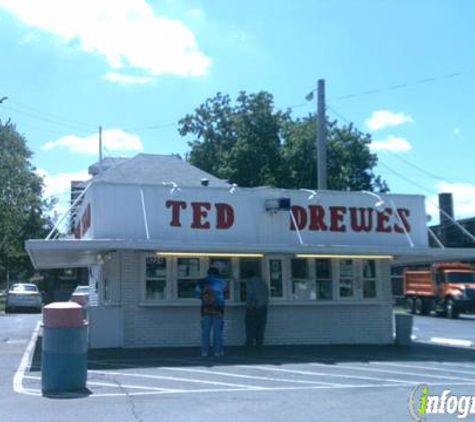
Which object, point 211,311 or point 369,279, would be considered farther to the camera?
point 369,279

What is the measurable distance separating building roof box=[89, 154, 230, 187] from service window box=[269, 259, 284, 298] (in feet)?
43.3

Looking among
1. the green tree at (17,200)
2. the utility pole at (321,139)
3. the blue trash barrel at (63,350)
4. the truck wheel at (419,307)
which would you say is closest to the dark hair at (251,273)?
the utility pole at (321,139)

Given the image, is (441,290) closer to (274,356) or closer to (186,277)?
(186,277)

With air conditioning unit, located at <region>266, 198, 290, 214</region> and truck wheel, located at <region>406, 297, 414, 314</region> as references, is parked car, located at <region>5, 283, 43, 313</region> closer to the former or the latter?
truck wheel, located at <region>406, 297, 414, 314</region>

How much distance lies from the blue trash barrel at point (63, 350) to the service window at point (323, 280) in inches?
341


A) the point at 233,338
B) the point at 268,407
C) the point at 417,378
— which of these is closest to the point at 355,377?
the point at 417,378

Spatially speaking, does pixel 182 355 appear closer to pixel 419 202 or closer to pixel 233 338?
pixel 233 338

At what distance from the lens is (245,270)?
17.8m

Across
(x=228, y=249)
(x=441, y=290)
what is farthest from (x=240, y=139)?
(x=228, y=249)

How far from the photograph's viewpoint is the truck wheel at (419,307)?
3916 cm

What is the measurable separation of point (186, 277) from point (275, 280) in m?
2.28

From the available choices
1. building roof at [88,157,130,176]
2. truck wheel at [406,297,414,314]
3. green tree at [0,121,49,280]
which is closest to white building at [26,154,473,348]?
truck wheel at [406,297,414,314]

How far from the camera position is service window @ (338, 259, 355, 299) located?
61.4 ft

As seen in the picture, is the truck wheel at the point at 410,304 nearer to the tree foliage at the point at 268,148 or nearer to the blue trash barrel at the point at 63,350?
the tree foliage at the point at 268,148
